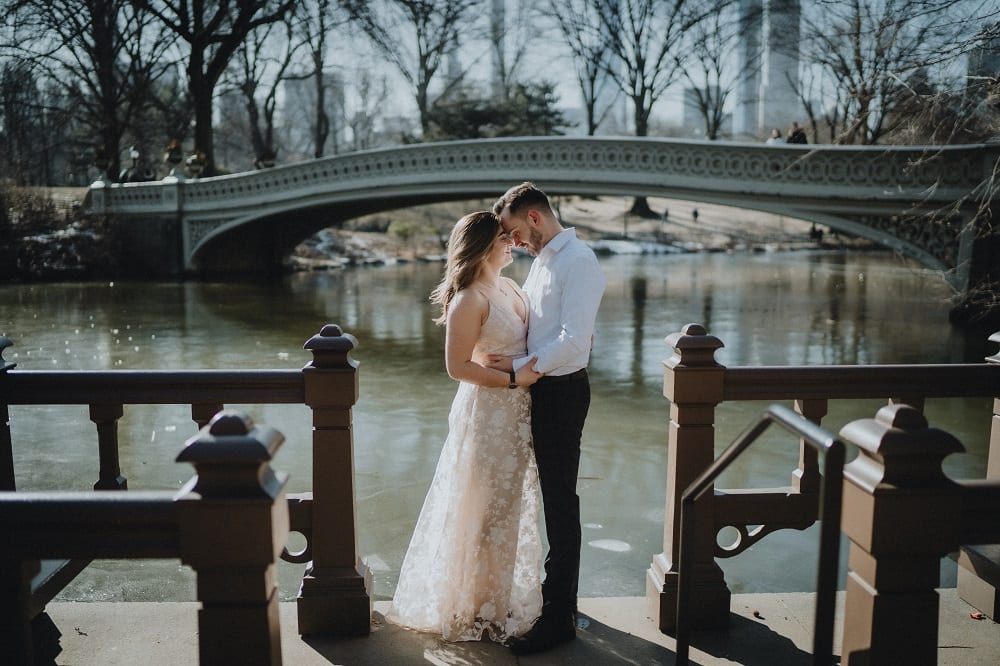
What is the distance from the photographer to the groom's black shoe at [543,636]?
125 inches

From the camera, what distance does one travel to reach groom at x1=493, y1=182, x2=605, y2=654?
317cm

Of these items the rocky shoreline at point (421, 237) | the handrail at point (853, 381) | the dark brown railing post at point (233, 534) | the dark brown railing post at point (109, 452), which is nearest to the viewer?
the dark brown railing post at point (233, 534)

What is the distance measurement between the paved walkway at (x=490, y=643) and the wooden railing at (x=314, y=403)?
0.15 m

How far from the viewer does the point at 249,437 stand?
182 cm

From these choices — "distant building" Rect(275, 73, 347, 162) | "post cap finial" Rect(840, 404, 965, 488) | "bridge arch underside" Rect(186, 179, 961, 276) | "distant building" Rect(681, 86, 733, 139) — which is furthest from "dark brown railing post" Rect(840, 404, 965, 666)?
"distant building" Rect(275, 73, 347, 162)

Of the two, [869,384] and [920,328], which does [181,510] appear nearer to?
[869,384]

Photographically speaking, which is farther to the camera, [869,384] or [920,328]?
[920,328]

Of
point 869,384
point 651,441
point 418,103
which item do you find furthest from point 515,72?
point 869,384

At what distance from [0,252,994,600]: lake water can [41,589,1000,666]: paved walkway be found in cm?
163

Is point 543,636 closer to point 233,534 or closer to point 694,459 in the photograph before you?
point 694,459

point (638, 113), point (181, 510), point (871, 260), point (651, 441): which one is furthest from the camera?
point (638, 113)

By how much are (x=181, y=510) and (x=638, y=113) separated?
37778 millimetres

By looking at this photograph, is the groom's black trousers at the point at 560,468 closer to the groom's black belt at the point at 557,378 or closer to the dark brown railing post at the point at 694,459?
the groom's black belt at the point at 557,378

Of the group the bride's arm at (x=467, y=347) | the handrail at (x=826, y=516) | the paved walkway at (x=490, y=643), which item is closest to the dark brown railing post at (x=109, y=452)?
the paved walkway at (x=490, y=643)
